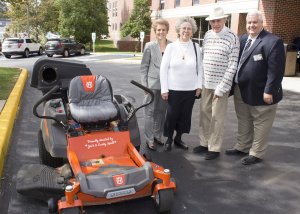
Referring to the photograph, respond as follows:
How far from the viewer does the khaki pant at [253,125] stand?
486cm

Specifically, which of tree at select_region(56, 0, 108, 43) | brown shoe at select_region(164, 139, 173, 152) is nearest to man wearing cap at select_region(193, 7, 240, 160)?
brown shoe at select_region(164, 139, 173, 152)

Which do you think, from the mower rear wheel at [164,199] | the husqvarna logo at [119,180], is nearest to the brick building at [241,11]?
the mower rear wheel at [164,199]

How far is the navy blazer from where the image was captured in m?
4.50

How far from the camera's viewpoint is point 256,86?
4738 millimetres

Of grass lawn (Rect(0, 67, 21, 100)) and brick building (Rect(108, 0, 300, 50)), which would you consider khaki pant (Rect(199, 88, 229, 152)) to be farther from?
brick building (Rect(108, 0, 300, 50))

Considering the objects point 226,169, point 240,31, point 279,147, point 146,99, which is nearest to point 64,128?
point 146,99

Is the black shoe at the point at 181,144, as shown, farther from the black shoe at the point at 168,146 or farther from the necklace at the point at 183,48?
the necklace at the point at 183,48

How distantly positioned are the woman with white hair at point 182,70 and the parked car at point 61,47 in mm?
23126

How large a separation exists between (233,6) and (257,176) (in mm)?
17198

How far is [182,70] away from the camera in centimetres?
498

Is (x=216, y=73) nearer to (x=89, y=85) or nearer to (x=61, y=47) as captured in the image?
(x=89, y=85)

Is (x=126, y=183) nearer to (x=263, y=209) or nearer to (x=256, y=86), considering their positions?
(x=263, y=209)

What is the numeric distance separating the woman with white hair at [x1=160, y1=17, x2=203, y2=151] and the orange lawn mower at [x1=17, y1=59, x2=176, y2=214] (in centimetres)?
69

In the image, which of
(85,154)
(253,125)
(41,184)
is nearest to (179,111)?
(253,125)
